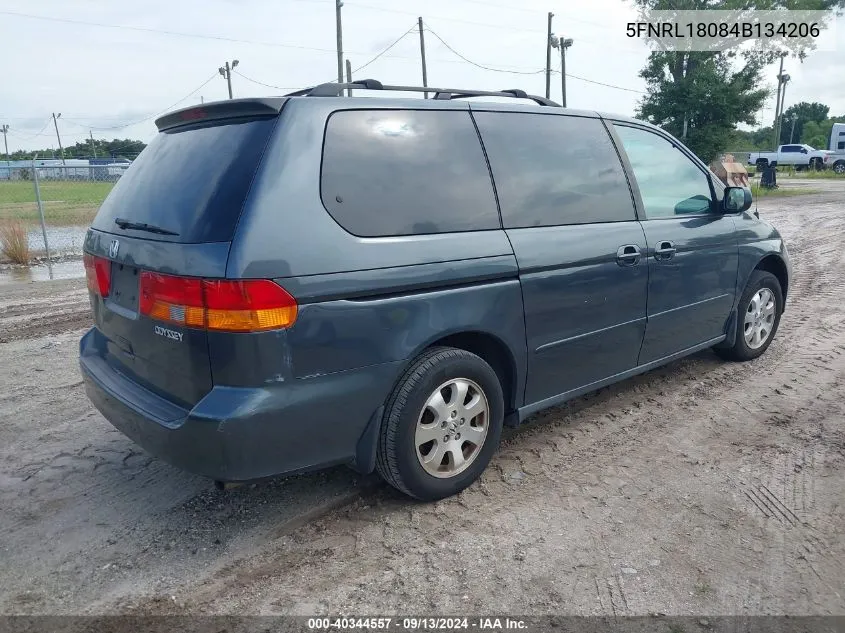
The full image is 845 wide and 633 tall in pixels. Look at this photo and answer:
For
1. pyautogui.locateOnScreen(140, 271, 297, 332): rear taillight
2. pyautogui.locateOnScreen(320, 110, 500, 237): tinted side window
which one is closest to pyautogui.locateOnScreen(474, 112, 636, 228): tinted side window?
pyautogui.locateOnScreen(320, 110, 500, 237): tinted side window

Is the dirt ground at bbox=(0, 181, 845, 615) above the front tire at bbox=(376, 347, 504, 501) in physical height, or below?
below

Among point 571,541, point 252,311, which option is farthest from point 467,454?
point 252,311

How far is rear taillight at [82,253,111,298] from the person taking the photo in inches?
121

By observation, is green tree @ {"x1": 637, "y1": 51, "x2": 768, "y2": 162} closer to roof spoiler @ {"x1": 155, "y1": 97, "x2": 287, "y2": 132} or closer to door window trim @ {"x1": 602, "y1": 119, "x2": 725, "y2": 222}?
door window trim @ {"x1": 602, "y1": 119, "x2": 725, "y2": 222}

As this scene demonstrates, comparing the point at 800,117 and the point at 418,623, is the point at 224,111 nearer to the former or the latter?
the point at 418,623

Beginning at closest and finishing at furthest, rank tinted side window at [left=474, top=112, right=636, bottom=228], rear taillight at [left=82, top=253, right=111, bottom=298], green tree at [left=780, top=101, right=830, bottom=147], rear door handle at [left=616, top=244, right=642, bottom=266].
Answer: rear taillight at [left=82, top=253, right=111, bottom=298]
tinted side window at [left=474, top=112, right=636, bottom=228]
rear door handle at [left=616, top=244, right=642, bottom=266]
green tree at [left=780, top=101, right=830, bottom=147]

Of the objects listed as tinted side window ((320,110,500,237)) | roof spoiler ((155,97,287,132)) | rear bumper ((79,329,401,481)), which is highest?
roof spoiler ((155,97,287,132))

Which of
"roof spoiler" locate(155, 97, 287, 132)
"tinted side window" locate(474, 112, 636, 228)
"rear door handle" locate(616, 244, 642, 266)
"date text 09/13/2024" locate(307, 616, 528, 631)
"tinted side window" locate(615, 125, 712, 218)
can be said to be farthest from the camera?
"tinted side window" locate(615, 125, 712, 218)

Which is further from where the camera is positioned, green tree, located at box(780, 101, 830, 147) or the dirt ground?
green tree, located at box(780, 101, 830, 147)

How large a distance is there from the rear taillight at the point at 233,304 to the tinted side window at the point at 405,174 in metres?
0.43

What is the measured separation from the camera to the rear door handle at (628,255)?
366 cm

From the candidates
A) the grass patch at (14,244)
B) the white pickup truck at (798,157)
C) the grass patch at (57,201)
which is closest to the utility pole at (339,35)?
the grass patch at (57,201)

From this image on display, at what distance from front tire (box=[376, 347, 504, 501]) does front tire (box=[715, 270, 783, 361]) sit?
2.61 meters

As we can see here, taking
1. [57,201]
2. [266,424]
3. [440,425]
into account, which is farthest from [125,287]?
[57,201]
